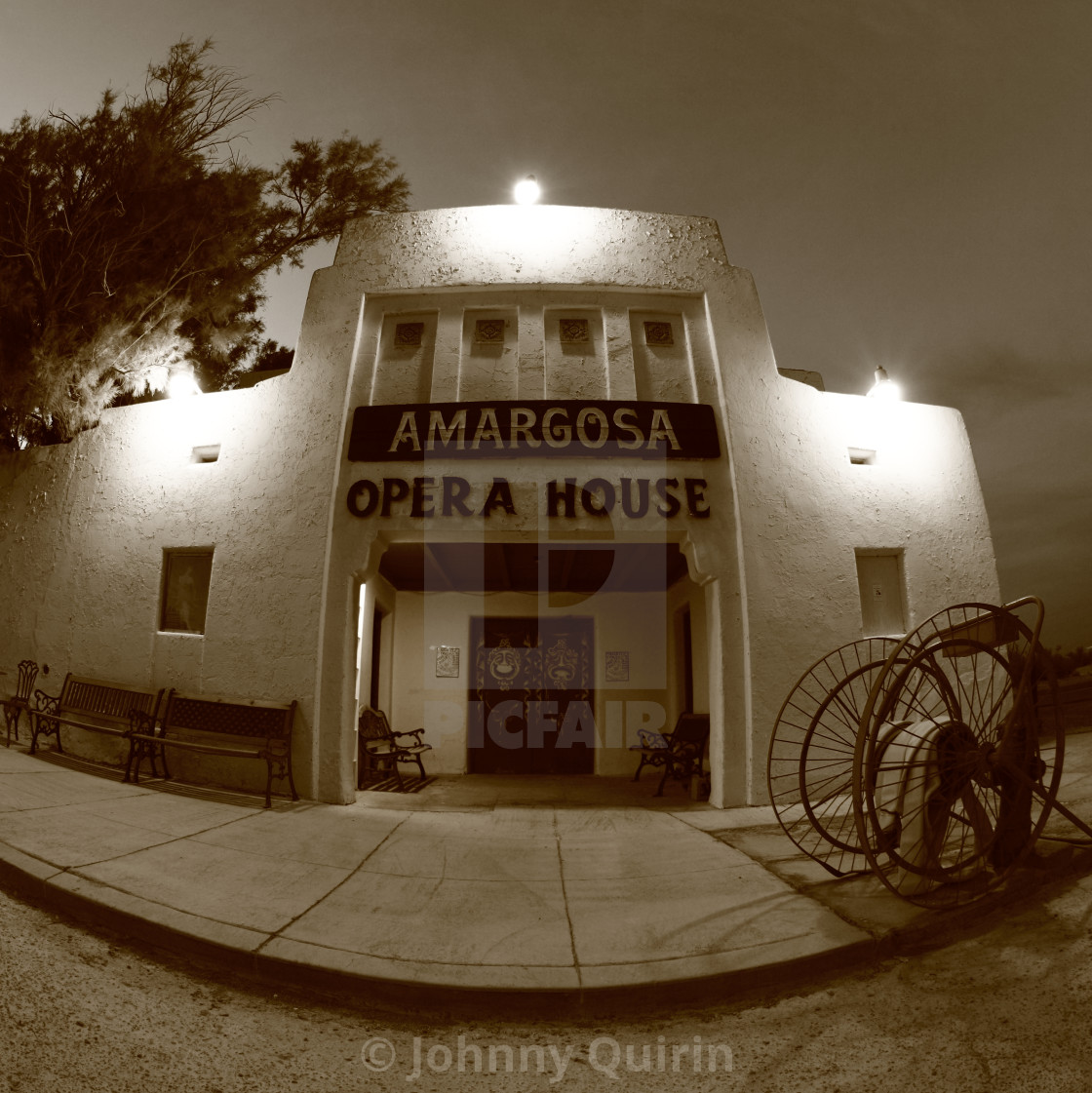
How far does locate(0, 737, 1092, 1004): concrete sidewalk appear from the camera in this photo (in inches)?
133

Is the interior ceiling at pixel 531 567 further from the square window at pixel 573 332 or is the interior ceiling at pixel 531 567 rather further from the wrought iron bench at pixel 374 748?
the square window at pixel 573 332

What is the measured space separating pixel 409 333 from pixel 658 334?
348 centimetres

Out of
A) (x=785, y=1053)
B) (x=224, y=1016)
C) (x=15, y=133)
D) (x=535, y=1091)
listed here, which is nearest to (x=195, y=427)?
(x=15, y=133)

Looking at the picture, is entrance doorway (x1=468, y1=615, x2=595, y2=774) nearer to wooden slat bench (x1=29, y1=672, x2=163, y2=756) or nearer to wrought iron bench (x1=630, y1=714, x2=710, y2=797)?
wrought iron bench (x1=630, y1=714, x2=710, y2=797)

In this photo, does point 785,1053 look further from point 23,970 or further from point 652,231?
point 652,231

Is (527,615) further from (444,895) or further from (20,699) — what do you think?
(444,895)

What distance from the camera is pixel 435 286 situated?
8.56m

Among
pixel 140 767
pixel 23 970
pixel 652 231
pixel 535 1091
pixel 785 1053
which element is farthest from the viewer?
pixel 652 231

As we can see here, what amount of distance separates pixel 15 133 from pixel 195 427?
16.9 feet

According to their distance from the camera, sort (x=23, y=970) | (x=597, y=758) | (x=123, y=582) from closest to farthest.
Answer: (x=23, y=970), (x=123, y=582), (x=597, y=758)

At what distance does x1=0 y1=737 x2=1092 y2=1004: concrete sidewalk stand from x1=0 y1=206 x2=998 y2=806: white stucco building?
5.42ft

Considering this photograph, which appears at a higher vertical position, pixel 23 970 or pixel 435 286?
pixel 435 286

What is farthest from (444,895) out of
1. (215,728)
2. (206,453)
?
(206,453)

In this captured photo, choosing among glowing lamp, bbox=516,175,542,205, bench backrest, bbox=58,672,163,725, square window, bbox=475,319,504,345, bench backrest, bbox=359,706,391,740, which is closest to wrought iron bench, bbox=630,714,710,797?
bench backrest, bbox=359,706,391,740
